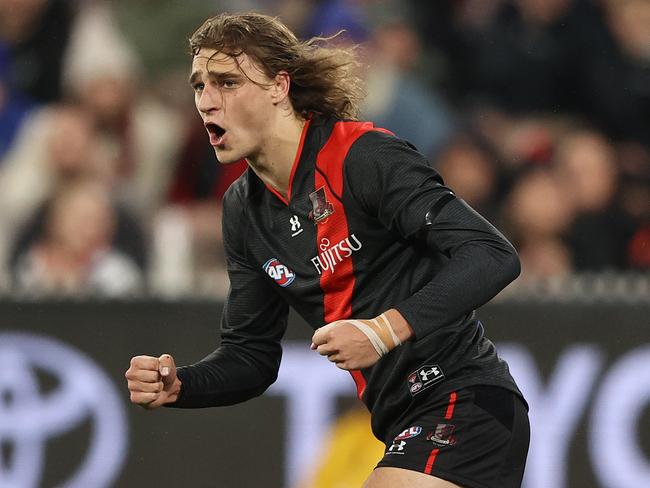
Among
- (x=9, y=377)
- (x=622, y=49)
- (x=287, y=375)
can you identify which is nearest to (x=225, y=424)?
(x=287, y=375)

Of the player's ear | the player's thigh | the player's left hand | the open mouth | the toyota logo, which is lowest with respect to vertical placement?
the player's thigh

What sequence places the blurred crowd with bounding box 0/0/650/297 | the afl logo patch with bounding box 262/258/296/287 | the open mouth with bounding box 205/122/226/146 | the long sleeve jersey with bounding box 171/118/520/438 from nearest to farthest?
the long sleeve jersey with bounding box 171/118/520/438, the open mouth with bounding box 205/122/226/146, the afl logo patch with bounding box 262/258/296/287, the blurred crowd with bounding box 0/0/650/297

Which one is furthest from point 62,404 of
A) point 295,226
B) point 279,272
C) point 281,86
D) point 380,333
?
point 380,333

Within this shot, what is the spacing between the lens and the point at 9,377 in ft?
20.9

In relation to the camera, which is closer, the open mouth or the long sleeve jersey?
the long sleeve jersey

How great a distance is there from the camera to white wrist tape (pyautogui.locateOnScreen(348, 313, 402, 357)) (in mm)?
3379

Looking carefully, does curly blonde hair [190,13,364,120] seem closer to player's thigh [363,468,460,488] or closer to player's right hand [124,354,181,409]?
player's right hand [124,354,181,409]

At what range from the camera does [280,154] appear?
399 centimetres

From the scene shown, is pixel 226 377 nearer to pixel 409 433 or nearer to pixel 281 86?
pixel 409 433

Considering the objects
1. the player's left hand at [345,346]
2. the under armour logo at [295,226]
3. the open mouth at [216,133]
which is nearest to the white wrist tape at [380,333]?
the player's left hand at [345,346]

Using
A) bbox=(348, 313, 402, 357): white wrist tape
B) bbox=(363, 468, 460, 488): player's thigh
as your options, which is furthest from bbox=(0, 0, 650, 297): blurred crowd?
bbox=(348, 313, 402, 357): white wrist tape

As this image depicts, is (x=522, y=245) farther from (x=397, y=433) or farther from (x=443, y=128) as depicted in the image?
(x=397, y=433)

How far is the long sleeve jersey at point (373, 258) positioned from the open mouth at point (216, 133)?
25cm

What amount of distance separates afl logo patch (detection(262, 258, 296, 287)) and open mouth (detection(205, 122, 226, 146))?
430mm
